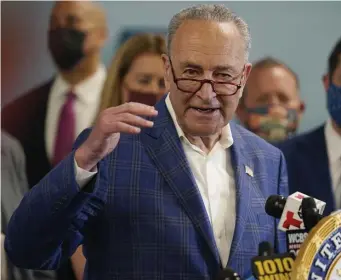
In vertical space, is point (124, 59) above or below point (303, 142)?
above

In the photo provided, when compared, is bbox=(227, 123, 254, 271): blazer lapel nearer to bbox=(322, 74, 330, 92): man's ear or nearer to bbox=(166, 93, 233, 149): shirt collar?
bbox=(166, 93, 233, 149): shirt collar

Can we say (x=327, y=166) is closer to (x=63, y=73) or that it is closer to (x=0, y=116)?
(x=63, y=73)

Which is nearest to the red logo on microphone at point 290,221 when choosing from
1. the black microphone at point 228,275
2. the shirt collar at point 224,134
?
the black microphone at point 228,275

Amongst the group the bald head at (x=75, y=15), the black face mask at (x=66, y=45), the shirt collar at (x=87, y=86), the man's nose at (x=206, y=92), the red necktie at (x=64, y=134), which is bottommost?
the red necktie at (x=64, y=134)

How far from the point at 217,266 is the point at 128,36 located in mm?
1488

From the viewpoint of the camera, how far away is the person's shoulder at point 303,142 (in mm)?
2477

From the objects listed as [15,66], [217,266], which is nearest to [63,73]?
[15,66]

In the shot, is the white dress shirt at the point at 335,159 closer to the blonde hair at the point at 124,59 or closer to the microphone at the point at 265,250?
the blonde hair at the point at 124,59

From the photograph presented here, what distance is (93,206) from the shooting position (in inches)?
54.2

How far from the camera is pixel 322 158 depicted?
2.44m

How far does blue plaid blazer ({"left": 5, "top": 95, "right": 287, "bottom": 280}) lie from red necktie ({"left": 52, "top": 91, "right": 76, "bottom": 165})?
121cm

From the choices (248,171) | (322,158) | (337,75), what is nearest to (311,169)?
(322,158)

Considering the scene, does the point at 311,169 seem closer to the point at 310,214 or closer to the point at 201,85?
the point at 201,85

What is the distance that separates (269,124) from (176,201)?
1.40 m
